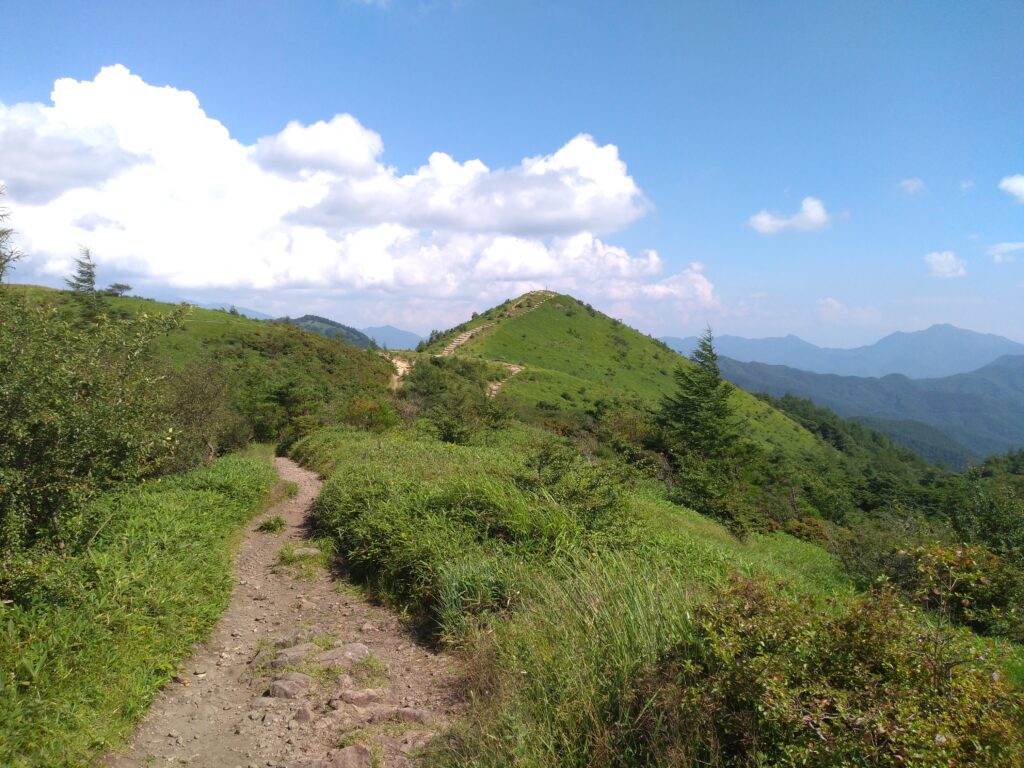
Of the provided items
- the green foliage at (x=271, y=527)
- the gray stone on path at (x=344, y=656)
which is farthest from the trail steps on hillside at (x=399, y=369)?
the gray stone on path at (x=344, y=656)

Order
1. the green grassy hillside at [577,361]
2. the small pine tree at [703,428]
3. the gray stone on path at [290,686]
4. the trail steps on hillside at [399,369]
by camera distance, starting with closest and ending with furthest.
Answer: the gray stone on path at [290,686] → the small pine tree at [703,428] → the trail steps on hillside at [399,369] → the green grassy hillside at [577,361]

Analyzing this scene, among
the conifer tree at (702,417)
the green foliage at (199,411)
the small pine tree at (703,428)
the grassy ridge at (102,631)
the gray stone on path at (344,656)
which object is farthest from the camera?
the conifer tree at (702,417)

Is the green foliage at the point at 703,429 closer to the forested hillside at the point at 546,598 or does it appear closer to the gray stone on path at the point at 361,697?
the forested hillside at the point at 546,598

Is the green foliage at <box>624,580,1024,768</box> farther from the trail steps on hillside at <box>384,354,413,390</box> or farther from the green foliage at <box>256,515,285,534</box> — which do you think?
the trail steps on hillside at <box>384,354,413,390</box>

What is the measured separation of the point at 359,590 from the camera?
8.71 meters

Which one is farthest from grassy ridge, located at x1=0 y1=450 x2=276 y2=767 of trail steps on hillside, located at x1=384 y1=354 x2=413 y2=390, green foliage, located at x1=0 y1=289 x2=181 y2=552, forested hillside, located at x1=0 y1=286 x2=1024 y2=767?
trail steps on hillside, located at x1=384 y1=354 x2=413 y2=390

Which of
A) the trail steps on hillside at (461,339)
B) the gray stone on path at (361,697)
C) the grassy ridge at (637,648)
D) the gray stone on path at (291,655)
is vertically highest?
the trail steps on hillside at (461,339)

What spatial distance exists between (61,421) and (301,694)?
3702mm

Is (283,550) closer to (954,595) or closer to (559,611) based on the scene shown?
(559,611)

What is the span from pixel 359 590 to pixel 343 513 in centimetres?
259

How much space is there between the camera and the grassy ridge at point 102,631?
416 centimetres

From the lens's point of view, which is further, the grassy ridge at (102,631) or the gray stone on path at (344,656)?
the gray stone on path at (344,656)

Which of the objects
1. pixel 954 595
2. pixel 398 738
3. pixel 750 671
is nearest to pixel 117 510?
pixel 398 738

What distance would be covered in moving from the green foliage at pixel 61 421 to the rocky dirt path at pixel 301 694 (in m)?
2.13
